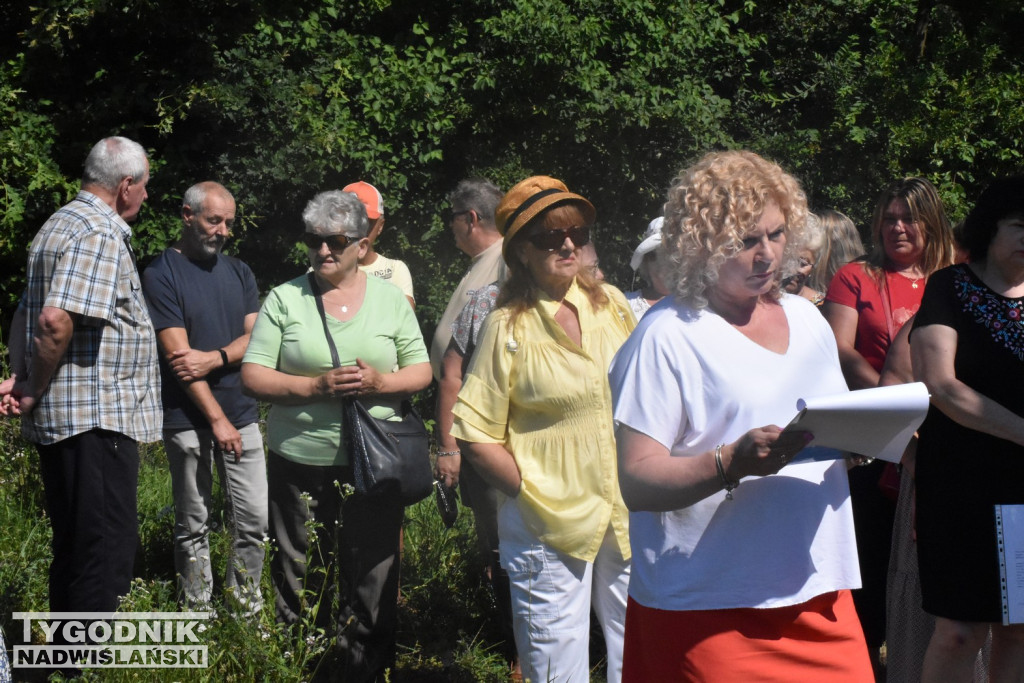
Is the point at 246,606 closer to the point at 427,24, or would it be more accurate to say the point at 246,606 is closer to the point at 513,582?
the point at 513,582

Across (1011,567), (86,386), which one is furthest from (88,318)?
(1011,567)

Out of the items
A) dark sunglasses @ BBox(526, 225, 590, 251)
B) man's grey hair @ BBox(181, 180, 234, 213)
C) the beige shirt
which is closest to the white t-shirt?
dark sunglasses @ BBox(526, 225, 590, 251)

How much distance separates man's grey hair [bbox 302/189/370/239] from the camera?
400 cm

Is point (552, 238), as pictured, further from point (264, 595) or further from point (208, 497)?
point (208, 497)

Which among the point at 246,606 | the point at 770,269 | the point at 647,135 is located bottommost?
the point at 246,606

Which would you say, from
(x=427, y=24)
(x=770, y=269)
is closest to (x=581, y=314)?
(x=770, y=269)

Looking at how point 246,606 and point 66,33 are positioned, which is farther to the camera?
point 66,33

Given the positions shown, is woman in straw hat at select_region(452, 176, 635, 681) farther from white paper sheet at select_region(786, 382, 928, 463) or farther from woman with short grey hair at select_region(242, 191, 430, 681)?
white paper sheet at select_region(786, 382, 928, 463)

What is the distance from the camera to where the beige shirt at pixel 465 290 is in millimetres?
4516

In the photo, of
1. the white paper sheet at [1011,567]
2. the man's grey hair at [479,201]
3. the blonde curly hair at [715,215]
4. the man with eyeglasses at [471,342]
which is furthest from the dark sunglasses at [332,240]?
the white paper sheet at [1011,567]

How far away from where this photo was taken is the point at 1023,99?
7473mm

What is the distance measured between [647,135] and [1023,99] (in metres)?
2.69

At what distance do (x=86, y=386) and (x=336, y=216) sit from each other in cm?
111

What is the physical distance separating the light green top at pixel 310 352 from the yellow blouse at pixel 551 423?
0.71m
